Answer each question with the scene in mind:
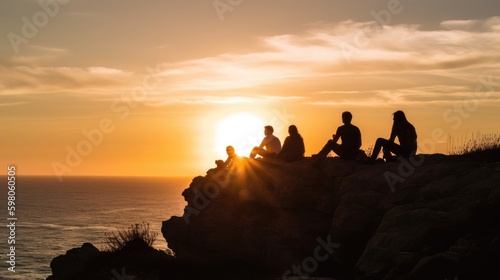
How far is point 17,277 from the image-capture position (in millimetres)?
79750

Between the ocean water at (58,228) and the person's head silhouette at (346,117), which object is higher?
the person's head silhouette at (346,117)

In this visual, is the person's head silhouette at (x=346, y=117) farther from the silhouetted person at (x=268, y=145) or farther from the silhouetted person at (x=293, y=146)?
the silhouetted person at (x=268, y=145)

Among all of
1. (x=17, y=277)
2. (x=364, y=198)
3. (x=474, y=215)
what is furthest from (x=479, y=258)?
(x=17, y=277)

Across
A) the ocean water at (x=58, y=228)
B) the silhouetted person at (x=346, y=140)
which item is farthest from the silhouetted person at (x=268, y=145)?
the ocean water at (x=58, y=228)

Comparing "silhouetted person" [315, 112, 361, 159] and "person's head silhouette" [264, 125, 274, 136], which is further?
"person's head silhouette" [264, 125, 274, 136]

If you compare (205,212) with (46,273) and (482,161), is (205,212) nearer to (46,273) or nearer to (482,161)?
(482,161)

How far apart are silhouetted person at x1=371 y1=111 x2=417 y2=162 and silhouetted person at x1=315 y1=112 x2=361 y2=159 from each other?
1.11 meters

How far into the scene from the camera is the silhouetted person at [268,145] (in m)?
24.1
